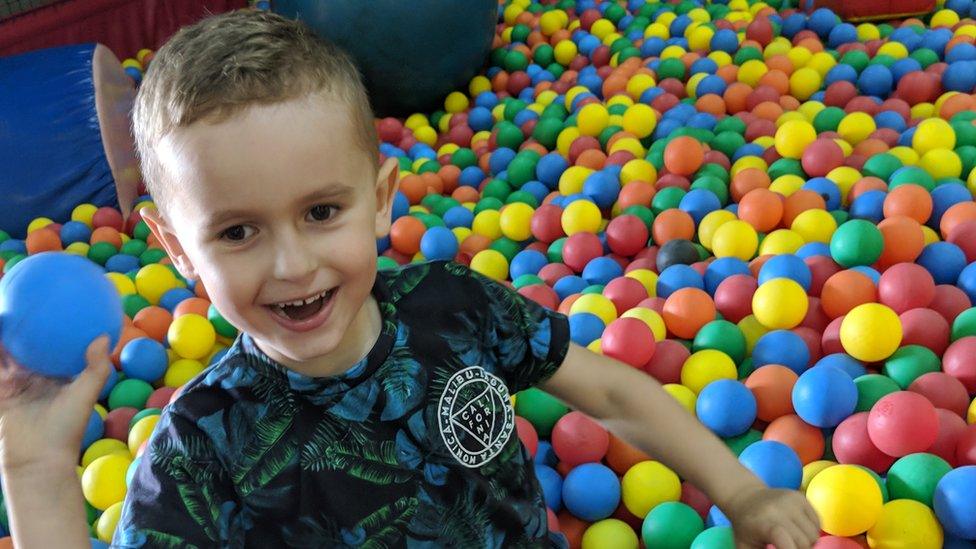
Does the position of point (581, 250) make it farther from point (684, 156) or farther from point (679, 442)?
point (679, 442)

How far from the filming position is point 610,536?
123 centimetres

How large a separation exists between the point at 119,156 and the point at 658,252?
57.1 inches

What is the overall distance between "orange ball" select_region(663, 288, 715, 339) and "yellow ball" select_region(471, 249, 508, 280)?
42 centimetres

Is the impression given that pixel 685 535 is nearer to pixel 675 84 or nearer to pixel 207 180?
pixel 207 180

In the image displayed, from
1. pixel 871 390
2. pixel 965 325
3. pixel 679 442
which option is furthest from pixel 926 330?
pixel 679 442

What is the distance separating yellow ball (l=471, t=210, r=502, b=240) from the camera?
2.04 m

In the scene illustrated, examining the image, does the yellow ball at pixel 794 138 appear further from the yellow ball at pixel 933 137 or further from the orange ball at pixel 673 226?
the orange ball at pixel 673 226

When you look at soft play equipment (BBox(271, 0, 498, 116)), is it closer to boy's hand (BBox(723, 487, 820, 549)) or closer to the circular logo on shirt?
the circular logo on shirt

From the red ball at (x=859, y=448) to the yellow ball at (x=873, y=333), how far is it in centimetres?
16

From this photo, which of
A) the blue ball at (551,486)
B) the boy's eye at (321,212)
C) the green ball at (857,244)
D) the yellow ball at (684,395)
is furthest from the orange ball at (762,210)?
the boy's eye at (321,212)

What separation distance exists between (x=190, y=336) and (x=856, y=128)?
1505 mm

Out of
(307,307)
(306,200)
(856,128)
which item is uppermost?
(306,200)

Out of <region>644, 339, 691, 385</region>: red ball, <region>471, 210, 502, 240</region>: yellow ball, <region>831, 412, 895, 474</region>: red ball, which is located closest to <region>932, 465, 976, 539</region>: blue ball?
<region>831, 412, 895, 474</region>: red ball

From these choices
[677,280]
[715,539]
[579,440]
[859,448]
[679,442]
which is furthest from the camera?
[677,280]
